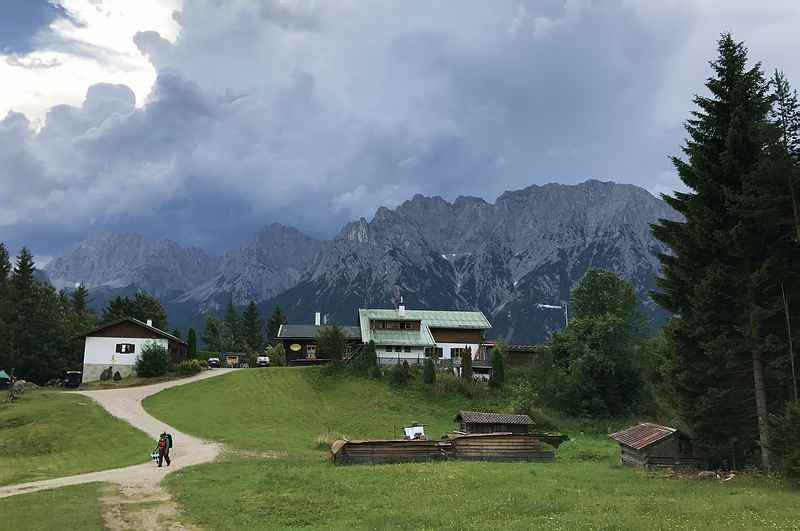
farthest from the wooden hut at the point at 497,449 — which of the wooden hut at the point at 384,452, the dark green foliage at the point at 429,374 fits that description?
the dark green foliage at the point at 429,374

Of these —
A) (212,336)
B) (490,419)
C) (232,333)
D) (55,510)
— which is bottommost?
(55,510)

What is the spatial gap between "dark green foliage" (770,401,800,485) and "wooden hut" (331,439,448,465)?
17.6 m

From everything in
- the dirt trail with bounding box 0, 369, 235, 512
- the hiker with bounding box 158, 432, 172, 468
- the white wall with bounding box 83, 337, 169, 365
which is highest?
the white wall with bounding box 83, 337, 169, 365

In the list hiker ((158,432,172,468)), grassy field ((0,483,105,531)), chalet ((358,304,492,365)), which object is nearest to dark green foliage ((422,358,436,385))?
chalet ((358,304,492,365))

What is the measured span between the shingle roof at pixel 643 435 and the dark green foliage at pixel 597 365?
28275 mm

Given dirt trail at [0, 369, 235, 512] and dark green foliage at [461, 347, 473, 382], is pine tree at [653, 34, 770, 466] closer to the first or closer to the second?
dirt trail at [0, 369, 235, 512]

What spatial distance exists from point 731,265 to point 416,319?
2400 inches

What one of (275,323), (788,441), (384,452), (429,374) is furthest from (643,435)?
(275,323)

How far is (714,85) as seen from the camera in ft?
101

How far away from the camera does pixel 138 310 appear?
376 ft

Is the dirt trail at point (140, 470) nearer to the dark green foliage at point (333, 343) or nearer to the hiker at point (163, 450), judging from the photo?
the hiker at point (163, 450)

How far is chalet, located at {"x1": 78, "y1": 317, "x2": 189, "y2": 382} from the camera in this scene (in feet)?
263

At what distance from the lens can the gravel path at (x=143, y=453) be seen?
28719 mm

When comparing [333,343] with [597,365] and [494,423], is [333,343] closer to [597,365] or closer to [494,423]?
[597,365]
